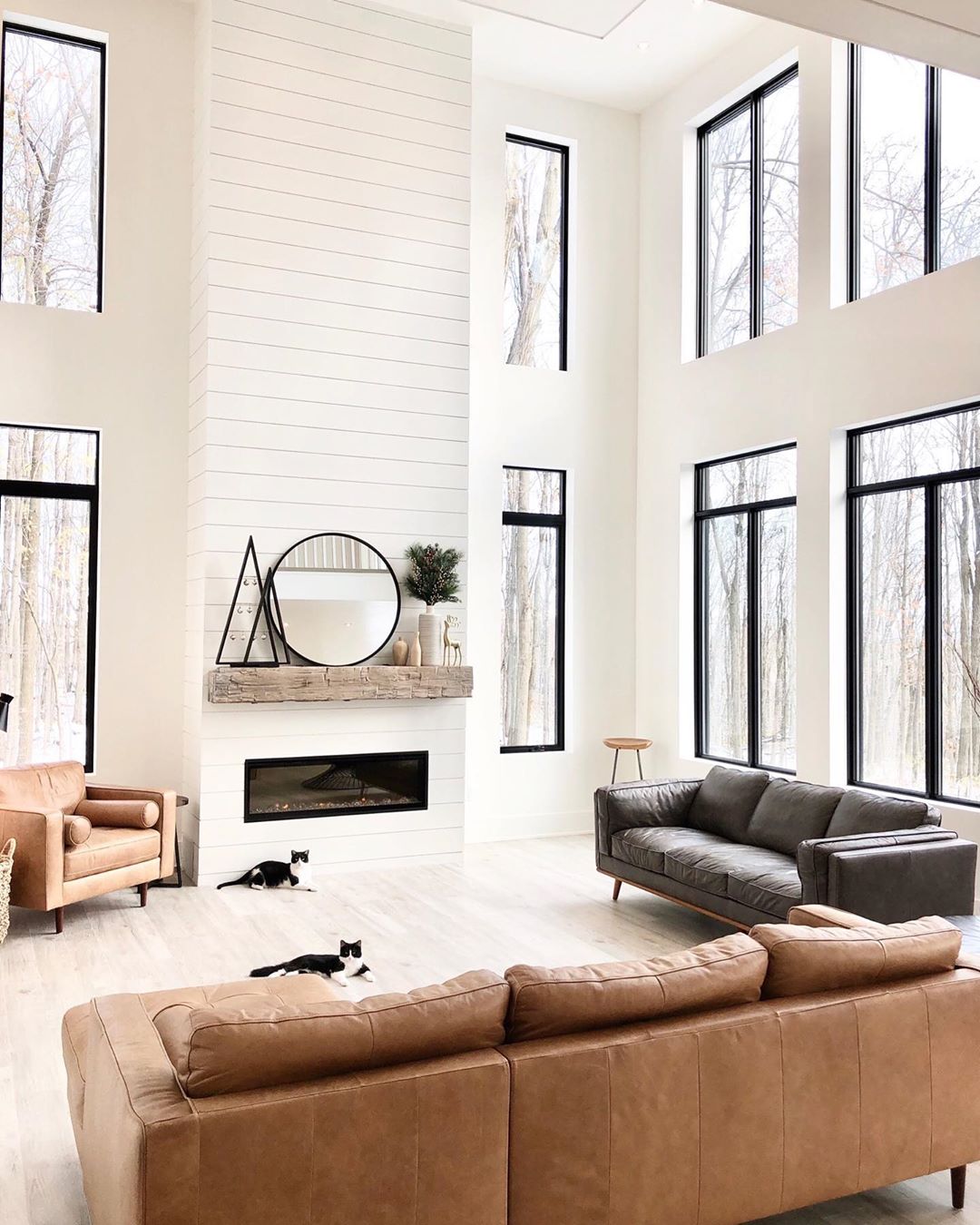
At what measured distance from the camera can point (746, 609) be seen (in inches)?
287

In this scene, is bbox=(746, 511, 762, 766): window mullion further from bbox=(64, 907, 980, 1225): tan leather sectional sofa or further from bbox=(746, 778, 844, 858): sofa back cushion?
bbox=(64, 907, 980, 1225): tan leather sectional sofa

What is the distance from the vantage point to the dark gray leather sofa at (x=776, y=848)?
4.26 metres

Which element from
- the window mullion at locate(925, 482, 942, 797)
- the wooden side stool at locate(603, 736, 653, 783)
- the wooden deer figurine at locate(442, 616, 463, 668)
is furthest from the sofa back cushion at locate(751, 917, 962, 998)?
the wooden side stool at locate(603, 736, 653, 783)

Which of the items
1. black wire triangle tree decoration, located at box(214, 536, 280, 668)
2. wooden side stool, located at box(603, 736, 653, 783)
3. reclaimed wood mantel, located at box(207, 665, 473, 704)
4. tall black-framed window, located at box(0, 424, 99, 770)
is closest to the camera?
reclaimed wood mantel, located at box(207, 665, 473, 704)

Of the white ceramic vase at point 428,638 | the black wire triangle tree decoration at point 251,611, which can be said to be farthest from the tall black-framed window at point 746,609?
the black wire triangle tree decoration at point 251,611

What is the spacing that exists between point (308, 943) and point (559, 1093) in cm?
321

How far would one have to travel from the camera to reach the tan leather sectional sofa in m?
1.95

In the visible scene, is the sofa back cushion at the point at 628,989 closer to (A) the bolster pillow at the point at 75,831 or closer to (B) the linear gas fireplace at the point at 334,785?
(A) the bolster pillow at the point at 75,831

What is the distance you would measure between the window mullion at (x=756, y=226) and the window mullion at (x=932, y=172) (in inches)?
56.5

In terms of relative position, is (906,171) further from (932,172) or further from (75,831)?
(75,831)

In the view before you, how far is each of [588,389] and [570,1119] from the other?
653 centimetres

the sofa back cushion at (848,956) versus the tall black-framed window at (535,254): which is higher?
the tall black-framed window at (535,254)

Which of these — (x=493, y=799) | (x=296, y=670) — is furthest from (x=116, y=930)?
(x=493, y=799)

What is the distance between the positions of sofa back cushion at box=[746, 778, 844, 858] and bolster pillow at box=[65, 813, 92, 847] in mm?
3391
